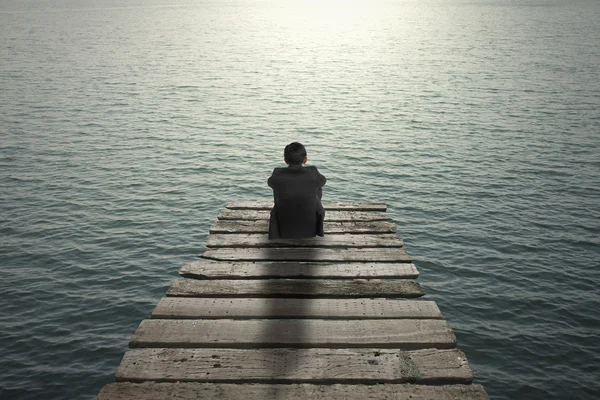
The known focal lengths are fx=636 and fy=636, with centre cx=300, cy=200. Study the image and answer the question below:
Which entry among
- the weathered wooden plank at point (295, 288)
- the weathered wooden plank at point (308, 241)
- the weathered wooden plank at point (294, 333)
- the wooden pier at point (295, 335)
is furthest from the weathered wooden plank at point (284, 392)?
the weathered wooden plank at point (308, 241)

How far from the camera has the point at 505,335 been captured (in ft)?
57.6

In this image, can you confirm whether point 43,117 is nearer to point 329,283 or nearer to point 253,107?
point 253,107

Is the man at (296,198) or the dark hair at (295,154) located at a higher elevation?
the dark hair at (295,154)

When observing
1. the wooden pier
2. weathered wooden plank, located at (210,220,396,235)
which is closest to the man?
the wooden pier

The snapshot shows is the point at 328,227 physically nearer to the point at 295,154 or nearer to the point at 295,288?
the point at 295,154

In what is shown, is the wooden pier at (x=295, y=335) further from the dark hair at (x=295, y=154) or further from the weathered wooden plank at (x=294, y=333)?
the dark hair at (x=295, y=154)

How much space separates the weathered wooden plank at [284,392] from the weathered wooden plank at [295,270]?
3.50 meters

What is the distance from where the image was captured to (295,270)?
1118 centimetres

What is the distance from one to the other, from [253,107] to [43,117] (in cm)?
1711

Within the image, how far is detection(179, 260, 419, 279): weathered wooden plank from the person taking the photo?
1096 centimetres

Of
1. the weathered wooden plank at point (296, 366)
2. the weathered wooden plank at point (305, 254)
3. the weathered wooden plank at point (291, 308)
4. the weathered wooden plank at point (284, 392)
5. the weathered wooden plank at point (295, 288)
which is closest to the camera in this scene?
the weathered wooden plank at point (284, 392)

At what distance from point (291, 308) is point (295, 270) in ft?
5.27

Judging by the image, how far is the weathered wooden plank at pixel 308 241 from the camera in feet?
41.3

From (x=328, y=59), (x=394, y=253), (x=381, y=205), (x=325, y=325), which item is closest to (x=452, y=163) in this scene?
(x=381, y=205)
